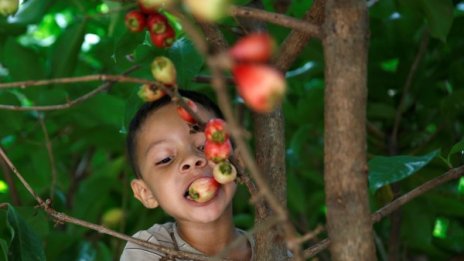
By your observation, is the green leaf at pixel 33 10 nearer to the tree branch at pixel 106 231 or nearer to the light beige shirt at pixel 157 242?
the light beige shirt at pixel 157 242

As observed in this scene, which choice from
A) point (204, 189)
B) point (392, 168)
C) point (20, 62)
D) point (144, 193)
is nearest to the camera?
point (204, 189)

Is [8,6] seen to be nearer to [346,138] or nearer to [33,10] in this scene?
[346,138]

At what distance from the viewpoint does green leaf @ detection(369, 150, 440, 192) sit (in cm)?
122

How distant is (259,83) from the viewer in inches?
23.7

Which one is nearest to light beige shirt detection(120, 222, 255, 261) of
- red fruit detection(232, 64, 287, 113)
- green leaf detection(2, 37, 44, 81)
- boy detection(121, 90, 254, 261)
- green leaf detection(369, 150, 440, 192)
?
boy detection(121, 90, 254, 261)

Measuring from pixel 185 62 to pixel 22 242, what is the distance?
13.7 inches

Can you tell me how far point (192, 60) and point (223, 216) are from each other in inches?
13.0

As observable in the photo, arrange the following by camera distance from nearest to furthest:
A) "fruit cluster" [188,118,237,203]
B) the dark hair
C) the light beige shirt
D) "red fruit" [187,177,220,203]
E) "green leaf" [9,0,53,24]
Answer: "fruit cluster" [188,118,237,203] → "red fruit" [187,177,220,203] → the light beige shirt → the dark hair → "green leaf" [9,0,53,24]

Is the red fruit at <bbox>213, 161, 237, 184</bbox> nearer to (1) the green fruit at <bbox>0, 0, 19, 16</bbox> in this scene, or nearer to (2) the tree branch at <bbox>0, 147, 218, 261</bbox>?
(2) the tree branch at <bbox>0, 147, 218, 261</bbox>

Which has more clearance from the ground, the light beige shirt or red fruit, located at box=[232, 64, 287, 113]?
red fruit, located at box=[232, 64, 287, 113]

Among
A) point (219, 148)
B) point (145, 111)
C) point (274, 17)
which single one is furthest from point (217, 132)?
point (145, 111)

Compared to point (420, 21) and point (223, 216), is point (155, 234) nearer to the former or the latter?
point (223, 216)

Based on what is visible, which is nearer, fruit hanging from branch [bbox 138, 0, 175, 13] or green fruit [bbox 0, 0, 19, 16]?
fruit hanging from branch [bbox 138, 0, 175, 13]

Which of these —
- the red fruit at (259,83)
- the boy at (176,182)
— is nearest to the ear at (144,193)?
the boy at (176,182)
